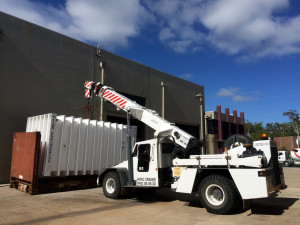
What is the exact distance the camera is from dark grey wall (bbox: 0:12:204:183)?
1323cm

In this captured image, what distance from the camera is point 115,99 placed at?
11344 mm

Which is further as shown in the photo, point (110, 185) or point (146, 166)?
point (110, 185)

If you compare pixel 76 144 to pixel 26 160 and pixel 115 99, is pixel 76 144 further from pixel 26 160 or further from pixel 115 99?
pixel 115 99

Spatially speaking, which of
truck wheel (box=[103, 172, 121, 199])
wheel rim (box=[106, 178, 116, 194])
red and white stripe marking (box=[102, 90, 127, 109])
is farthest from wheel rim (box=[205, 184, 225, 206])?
red and white stripe marking (box=[102, 90, 127, 109])

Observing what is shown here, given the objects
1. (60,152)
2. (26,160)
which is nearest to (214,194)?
(60,152)

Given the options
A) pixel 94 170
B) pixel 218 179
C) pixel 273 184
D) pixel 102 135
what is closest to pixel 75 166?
pixel 94 170

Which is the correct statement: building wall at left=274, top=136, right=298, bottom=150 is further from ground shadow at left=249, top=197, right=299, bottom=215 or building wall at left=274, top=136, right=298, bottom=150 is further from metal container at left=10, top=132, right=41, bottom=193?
metal container at left=10, top=132, right=41, bottom=193

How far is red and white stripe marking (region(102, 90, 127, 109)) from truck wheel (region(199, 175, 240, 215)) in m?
5.15

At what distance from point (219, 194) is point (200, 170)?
0.85 m

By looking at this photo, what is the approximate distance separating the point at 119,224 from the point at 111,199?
340 centimetres

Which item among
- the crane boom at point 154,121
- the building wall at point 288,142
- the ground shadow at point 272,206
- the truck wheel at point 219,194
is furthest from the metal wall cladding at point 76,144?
the building wall at point 288,142

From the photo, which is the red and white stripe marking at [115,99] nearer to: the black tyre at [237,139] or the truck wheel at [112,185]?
the truck wheel at [112,185]

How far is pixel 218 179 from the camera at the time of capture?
6961mm

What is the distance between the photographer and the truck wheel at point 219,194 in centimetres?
666
